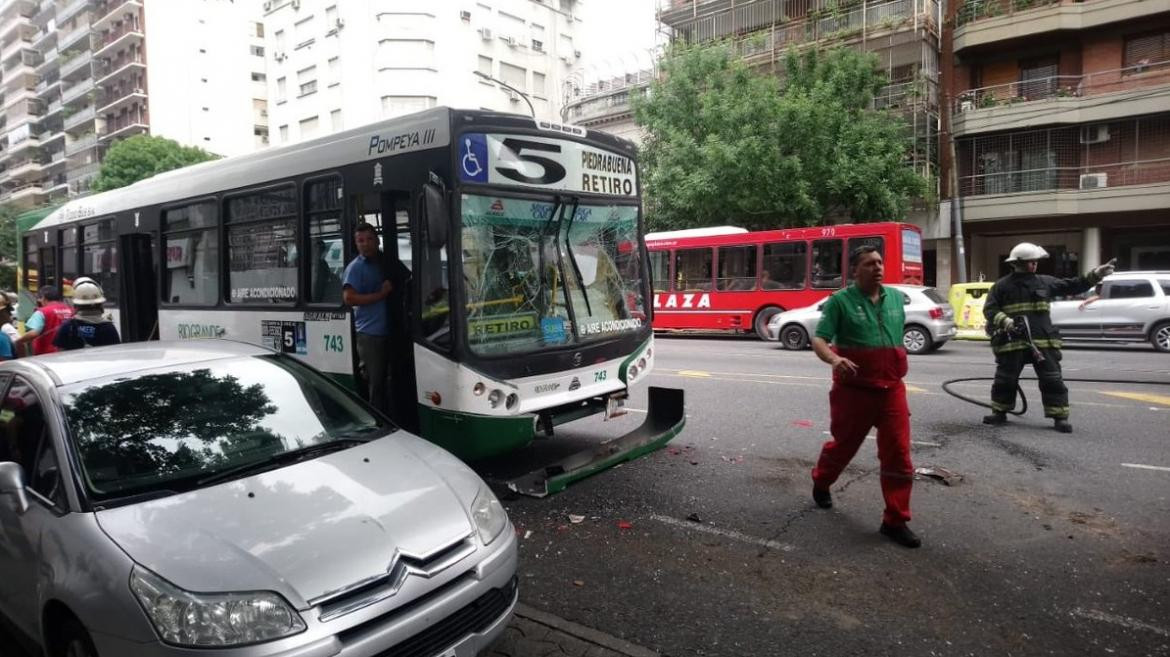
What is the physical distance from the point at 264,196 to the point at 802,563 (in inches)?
226

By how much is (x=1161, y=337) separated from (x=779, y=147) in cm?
1069

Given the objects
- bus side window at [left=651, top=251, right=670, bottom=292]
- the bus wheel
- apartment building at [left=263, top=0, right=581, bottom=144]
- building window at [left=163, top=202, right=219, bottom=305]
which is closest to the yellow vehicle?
the bus wheel

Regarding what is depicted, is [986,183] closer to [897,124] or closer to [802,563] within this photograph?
[897,124]

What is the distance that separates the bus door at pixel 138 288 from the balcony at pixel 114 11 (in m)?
63.7

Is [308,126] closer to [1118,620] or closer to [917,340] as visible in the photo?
[917,340]

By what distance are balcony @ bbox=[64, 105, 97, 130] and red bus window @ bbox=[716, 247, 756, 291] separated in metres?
66.5

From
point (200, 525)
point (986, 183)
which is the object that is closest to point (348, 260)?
point (200, 525)

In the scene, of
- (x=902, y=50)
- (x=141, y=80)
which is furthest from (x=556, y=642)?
(x=141, y=80)

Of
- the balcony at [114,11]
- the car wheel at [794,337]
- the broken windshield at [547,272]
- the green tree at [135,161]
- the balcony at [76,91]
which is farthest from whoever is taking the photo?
A: the balcony at [76,91]

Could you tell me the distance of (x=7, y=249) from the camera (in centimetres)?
5181

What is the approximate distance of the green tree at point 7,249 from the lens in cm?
5066

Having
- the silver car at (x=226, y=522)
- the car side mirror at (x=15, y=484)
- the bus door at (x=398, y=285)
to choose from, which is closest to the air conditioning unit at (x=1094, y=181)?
the bus door at (x=398, y=285)

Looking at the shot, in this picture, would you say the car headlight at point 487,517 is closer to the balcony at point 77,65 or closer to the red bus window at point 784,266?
the red bus window at point 784,266

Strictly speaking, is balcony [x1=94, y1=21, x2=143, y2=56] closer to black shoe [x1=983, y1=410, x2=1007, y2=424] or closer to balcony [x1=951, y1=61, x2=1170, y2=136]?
balcony [x1=951, y1=61, x2=1170, y2=136]
